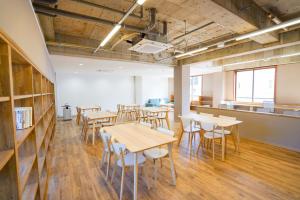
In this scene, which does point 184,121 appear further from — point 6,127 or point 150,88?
point 150,88

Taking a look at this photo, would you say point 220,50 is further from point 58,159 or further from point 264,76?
point 58,159

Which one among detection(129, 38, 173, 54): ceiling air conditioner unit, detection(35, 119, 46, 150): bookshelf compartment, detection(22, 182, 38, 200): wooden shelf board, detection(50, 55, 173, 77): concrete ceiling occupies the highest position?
detection(50, 55, 173, 77): concrete ceiling

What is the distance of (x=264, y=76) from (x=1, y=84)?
10.1m

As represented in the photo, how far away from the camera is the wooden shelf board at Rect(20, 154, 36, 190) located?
3.72 ft

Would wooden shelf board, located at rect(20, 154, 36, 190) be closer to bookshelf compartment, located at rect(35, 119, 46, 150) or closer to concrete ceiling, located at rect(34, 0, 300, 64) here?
bookshelf compartment, located at rect(35, 119, 46, 150)

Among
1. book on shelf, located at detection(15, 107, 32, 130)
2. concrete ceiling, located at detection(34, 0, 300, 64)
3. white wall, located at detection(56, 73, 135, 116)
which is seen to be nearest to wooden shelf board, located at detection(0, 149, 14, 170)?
book on shelf, located at detection(15, 107, 32, 130)

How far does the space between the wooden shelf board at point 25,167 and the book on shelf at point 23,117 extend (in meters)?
0.32

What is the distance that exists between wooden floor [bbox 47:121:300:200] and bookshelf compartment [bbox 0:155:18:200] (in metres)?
1.43

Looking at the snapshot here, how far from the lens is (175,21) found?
11.2 feet

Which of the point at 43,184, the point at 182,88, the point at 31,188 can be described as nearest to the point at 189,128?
the point at 182,88

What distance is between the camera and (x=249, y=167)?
9.47 ft

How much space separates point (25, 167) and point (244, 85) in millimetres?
10259

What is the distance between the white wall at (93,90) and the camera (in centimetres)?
890

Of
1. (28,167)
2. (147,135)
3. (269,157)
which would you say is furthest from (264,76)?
(28,167)
